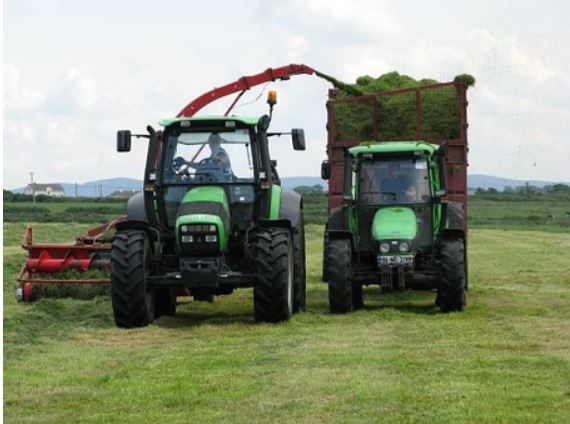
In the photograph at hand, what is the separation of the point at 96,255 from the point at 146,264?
326 cm

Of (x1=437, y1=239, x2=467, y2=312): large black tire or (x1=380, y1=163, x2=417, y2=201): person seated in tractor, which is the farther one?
(x1=380, y1=163, x2=417, y2=201): person seated in tractor

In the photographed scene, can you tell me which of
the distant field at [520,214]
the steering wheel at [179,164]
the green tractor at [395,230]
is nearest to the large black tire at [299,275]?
the green tractor at [395,230]

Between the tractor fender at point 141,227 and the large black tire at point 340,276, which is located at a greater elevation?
the tractor fender at point 141,227

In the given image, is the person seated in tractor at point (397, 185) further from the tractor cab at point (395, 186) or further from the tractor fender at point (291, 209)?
the tractor fender at point (291, 209)

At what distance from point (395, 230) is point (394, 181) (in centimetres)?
115

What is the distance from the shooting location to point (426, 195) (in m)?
15.9

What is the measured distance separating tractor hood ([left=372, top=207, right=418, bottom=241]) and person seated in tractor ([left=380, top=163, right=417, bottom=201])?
232 mm

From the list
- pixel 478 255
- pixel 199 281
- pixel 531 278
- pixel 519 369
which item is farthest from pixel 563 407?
pixel 478 255

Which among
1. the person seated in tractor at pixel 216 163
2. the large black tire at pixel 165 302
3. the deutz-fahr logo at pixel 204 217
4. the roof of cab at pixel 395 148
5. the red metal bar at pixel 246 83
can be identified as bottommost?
the large black tire at pixel 165 302

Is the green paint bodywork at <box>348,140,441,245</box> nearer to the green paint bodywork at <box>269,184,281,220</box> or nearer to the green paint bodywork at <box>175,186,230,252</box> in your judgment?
the green paint bodywork at <box>269,184,281,220</box>

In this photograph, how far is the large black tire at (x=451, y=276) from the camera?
1484 centimetres

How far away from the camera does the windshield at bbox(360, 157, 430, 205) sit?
15.9 m

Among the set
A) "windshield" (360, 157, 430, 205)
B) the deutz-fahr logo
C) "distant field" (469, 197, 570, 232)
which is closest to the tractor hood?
"windshield" (360, 157, 430, 205)

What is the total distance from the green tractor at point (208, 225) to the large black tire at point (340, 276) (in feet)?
1.30
